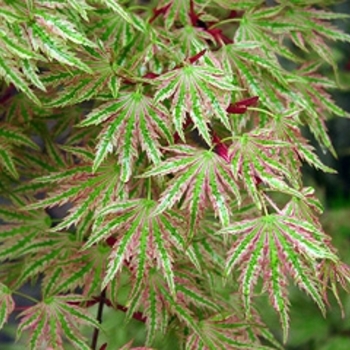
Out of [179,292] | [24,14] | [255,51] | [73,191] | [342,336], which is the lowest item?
[342,336]

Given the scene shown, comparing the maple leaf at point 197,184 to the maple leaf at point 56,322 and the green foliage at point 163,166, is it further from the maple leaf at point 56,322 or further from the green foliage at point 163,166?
the maple leaf at point 56,322

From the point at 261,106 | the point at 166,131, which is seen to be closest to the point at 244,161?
the point at 166,131

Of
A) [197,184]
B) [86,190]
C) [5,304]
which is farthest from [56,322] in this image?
[197,184]

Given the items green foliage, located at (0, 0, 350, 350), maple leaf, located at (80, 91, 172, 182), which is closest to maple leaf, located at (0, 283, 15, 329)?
green foliage, located at (0, 0, 350, 350)

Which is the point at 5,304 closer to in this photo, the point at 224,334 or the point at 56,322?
the point at 56,322

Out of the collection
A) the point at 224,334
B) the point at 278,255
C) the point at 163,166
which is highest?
the point at 163,166

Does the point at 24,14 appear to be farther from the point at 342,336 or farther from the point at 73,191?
the point at 342,336

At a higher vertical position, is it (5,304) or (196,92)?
(196,92)
